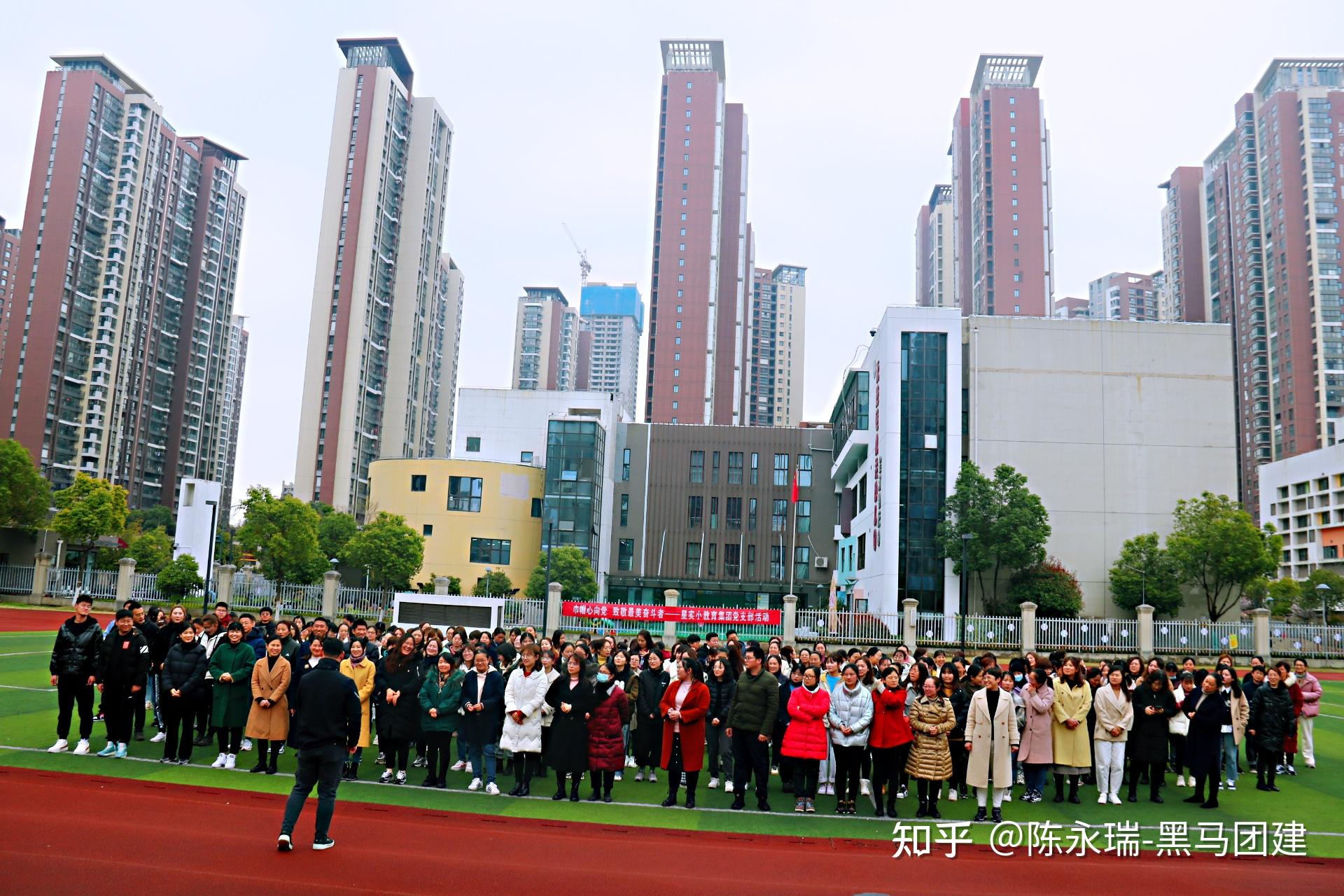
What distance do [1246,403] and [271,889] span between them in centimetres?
10940

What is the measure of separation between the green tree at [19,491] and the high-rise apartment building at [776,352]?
9710 cm

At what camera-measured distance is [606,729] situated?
9.73 meters

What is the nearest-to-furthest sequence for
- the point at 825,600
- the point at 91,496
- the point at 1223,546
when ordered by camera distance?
the point at 1223,546
the point at 91,496
the point at 825,600

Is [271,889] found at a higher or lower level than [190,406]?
lower

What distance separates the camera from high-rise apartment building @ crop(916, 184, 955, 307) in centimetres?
12875

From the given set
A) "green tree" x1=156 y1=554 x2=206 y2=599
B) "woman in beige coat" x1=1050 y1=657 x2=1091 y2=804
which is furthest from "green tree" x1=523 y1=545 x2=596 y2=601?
"woman in beige coat" x1=1050 y1=657 x2=1091 y2=804

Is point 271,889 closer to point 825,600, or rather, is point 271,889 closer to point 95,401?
point 825,600

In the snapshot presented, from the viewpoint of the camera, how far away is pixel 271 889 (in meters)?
6.46

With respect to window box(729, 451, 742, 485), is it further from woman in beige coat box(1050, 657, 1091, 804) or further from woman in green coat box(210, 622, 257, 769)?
woman in green coat box(210, 622, 257, 769)

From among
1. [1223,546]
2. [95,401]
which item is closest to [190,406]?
[95,401]

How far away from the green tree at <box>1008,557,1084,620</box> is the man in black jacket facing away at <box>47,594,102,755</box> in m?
35.4

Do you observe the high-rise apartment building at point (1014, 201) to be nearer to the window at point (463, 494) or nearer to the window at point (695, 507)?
the window at point (695, 507)

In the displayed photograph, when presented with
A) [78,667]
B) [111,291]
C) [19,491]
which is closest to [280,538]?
[19,491]

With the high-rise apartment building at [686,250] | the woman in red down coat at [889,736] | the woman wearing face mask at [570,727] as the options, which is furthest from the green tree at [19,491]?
the high-rise apartment building at [686,250]
